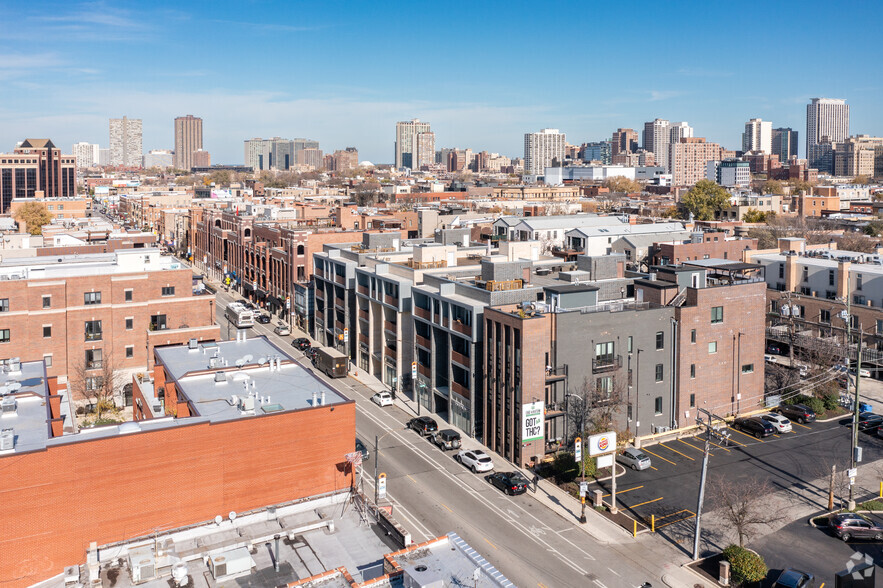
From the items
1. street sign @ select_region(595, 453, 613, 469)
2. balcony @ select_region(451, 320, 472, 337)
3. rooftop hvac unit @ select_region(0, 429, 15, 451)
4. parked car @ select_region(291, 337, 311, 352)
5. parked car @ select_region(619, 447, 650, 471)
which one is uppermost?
balcony @ select_region(451, 320, 472, 337)

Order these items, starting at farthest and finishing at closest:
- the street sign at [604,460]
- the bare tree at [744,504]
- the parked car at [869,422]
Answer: the parked car at [869,422] → the street sign at [604,460] → the bare tree at [744,504]

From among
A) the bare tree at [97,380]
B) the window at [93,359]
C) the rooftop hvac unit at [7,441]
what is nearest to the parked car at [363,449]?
the bare tree at [97,380]

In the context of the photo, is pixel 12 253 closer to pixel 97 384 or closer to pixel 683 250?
pixel 97 384

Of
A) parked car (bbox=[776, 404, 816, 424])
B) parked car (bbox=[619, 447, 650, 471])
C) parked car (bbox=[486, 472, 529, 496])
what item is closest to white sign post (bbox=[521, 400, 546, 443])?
parked car (bbox=[486, 472, 529, 496])

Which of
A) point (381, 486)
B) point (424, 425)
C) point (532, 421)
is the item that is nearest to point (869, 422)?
point (532, 421)

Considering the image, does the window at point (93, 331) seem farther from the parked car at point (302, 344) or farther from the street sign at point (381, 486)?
the street sign at point (381, 486)

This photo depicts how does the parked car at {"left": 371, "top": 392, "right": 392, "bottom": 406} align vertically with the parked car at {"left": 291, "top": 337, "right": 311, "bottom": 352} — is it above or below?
below

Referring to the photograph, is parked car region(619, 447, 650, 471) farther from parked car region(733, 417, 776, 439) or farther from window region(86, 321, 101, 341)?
window region(86, 321, 101, 341)
